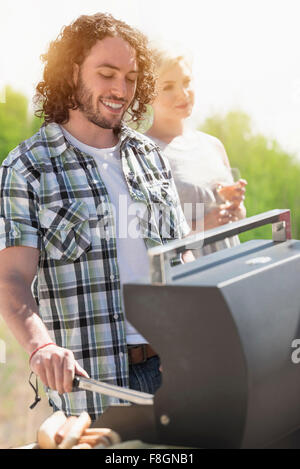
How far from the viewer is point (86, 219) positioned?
2.30 m

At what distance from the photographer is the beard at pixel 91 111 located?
241 centimetres

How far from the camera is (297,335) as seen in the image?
156cm

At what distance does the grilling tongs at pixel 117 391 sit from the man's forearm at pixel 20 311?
0.34m

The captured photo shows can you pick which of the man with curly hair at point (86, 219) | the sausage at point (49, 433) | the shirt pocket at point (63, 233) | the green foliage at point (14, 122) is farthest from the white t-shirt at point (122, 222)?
the green foliage at point (14, 122)

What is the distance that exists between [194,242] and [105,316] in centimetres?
86

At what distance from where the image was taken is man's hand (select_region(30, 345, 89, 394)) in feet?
5.77

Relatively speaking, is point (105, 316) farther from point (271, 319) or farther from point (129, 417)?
point (271, 319)

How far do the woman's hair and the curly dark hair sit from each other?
452 mm

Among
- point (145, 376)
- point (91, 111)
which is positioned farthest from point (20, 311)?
point (91, 111)

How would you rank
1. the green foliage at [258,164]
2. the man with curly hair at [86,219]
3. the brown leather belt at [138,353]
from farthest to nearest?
1. the green foliage at [258,164]
2. the brown leather belt at [138,353]
3. the man with curly hair at [86,219]

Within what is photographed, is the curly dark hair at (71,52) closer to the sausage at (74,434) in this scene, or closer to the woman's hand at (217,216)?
the woman's hand at (217,216)

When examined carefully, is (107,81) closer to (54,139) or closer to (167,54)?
(54,139)

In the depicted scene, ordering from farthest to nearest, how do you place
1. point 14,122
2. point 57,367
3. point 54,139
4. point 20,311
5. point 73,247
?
point 14,122 → point 54,139 → point 73,247 → point 20,311 → point 57,367

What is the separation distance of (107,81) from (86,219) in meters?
0.46
